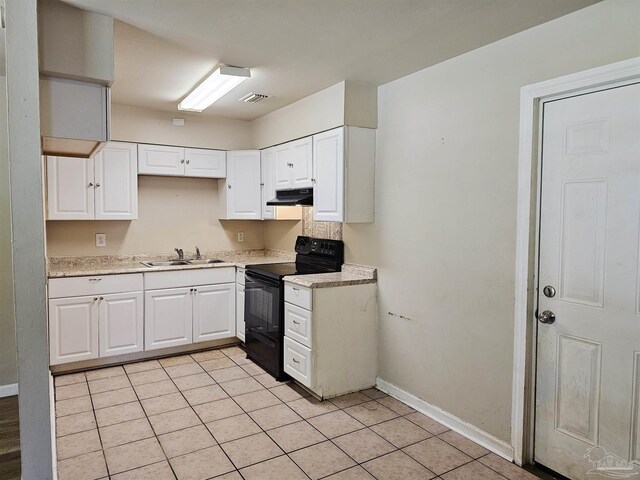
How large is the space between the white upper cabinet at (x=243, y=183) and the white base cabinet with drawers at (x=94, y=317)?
130cm

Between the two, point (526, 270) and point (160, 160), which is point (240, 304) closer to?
point (160, 160)

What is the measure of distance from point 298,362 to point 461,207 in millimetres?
1700

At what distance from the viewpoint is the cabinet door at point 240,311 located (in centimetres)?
435

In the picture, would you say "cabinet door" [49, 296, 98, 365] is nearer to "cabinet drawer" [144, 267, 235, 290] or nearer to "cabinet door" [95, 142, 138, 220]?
"cabinet drawer" [144, 267, 235, 290]

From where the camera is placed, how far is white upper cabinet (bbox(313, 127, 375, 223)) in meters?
3.31

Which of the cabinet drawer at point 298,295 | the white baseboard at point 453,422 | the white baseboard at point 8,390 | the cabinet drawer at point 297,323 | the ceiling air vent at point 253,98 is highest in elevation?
the ceiling air vent at point 253,98

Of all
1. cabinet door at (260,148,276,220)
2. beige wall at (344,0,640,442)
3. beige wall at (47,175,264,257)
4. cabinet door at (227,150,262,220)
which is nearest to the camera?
beige wall at (344,0,640,442)

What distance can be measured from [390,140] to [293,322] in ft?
5.30

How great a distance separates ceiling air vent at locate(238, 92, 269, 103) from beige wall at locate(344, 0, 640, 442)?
1.10 metres

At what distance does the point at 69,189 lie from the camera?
3.86 meters

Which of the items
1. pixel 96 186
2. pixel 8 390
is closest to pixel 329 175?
pixel 96 186

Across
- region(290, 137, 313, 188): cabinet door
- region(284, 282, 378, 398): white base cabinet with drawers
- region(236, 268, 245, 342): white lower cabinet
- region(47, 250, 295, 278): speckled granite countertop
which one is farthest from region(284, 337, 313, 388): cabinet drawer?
region(290, 137, 313, 188): cabinet door

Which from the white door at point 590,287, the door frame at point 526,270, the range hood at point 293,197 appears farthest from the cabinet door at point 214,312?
the white door at point 590,287

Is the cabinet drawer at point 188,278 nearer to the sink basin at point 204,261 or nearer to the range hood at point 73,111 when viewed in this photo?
the sink basin at point 204,261
